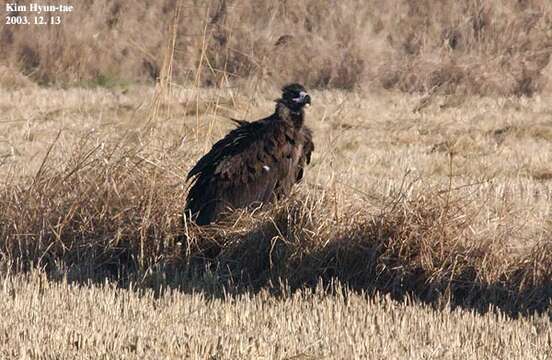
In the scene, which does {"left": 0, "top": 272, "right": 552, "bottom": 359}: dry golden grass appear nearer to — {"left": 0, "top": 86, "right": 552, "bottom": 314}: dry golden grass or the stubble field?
the stubble field

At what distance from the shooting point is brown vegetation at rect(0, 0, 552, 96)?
21469mm

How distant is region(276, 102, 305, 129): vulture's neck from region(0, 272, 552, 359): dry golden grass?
1.43 meters

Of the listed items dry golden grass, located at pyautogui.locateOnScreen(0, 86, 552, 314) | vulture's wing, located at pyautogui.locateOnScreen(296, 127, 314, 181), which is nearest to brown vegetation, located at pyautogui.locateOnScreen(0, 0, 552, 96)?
dry golden grass, located at pyautogui.locateOnScreen(0, 86, 552, 314)

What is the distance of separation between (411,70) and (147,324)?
54.1 feet

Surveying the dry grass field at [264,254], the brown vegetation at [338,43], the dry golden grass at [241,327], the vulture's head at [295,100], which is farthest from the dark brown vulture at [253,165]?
the brown vegetation at [338,43]

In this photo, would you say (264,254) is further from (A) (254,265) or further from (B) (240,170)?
(B) (240,170)

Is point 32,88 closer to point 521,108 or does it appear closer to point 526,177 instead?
point 521,108

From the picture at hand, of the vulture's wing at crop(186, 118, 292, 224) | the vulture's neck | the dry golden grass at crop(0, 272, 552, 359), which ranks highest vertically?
the vulture's neck

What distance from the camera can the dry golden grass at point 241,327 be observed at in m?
5.34

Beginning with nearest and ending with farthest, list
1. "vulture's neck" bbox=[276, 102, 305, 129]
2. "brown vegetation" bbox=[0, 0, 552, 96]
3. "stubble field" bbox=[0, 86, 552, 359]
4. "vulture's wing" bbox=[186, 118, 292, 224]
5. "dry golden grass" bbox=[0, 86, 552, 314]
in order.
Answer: "stubble field" bbox=[0, 86, 552, 359], "dry golden grass" bbox=[0, 86, 552, 314], "vulture's wing" bbox=[186, 118, 292, 224], "vulture's neck" bbox=[276, 102, 305, 129], "brown vegetation" bbox=[0, 0, 552, 96]

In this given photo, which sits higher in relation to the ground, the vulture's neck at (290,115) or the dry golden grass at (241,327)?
the vulture's neck at (290,115)

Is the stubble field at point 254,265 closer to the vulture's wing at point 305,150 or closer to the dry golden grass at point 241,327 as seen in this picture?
the dry golden grass at point 241,327

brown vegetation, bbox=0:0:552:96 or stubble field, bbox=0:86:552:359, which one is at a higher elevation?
brown vegetation, bbox=0:0:552:96

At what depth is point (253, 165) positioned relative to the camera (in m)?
7.91
